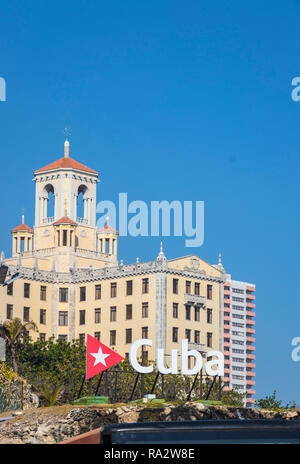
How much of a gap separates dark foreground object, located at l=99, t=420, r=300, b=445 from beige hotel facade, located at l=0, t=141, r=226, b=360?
452 feet

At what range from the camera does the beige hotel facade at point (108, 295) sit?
148 metres

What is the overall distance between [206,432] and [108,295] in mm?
145989

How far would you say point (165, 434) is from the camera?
20.7ft

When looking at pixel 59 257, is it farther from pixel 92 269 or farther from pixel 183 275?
pixel 183 275

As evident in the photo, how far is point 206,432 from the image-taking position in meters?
6.33

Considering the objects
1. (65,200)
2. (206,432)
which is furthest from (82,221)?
(206,432)

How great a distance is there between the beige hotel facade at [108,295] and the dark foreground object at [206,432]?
137719mm

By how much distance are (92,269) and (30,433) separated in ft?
284

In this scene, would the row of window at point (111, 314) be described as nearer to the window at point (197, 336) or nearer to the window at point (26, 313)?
the window at point (26, 313)

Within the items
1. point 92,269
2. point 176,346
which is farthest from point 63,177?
point 176,346

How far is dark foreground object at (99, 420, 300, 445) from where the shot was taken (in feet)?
20.3

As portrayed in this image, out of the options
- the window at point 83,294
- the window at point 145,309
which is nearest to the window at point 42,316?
the window at point 83,294

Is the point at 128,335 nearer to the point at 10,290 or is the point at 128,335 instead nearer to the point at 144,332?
the point at 144,332

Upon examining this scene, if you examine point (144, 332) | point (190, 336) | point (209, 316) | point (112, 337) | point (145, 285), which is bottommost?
point (112, 337)
